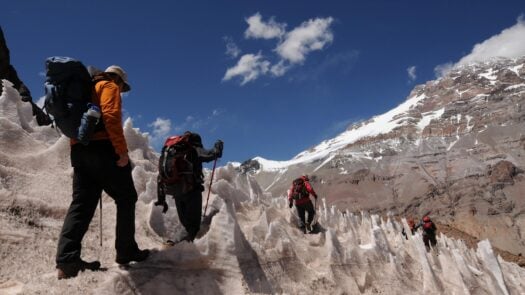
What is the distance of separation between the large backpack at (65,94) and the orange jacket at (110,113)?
6.6 inches

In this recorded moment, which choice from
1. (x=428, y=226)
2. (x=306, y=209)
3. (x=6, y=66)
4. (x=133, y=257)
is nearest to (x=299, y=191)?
(x=306, y=209)

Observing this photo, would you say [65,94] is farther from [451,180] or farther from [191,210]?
[451,180]

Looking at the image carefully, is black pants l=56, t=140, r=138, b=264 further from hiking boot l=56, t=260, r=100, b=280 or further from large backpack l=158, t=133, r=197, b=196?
large backpack l=158, t=133, r=197, b=196

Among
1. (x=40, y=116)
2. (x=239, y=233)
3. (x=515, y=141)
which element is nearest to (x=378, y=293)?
(x=239, y=233)

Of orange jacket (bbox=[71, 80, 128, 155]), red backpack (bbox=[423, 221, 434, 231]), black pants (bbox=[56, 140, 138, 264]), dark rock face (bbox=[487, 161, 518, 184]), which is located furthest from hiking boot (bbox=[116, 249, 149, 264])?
dark rock face (bbox=[487, 161, 518, 184])

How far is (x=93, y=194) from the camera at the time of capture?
4.84 m

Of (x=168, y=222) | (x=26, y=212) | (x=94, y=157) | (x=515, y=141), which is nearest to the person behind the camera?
(x=94, y=157)

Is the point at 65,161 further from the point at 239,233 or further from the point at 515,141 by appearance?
the point at 515,141

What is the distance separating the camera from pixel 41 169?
319 inches

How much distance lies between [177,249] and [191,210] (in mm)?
1203

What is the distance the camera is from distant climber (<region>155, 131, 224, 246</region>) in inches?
255

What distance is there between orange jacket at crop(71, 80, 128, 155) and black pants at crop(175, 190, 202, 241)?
85.5 inches

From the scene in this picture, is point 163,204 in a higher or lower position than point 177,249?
higher

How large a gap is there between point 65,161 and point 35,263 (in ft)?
12.2
